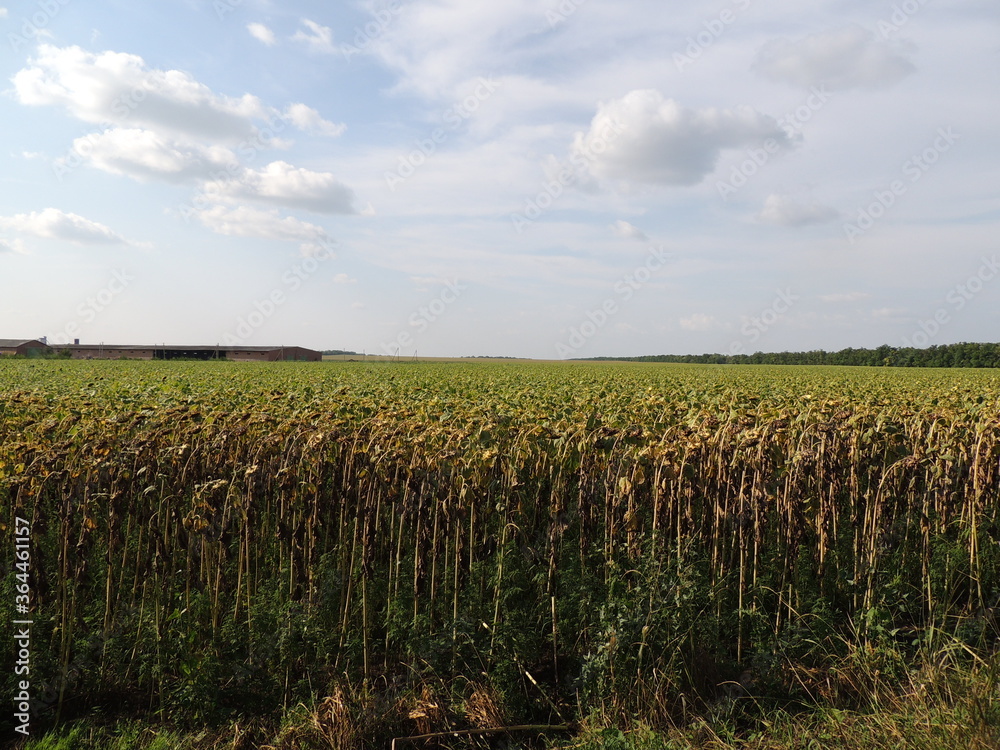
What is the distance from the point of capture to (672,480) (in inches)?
188

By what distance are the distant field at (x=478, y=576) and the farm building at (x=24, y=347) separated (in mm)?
96060

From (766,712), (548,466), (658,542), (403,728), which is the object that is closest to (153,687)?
(403,728)

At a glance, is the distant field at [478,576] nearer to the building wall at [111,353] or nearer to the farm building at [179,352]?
the farm building at [179,352]

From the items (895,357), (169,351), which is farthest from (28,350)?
(895,357)

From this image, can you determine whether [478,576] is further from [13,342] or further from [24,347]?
[13,342]

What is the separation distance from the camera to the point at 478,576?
16.2ft

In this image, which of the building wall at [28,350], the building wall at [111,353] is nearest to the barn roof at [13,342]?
the building wall at [28,350]

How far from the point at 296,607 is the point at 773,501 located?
397 centimetres

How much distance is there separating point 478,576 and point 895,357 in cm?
11082

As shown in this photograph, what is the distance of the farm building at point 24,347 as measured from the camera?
82500mm

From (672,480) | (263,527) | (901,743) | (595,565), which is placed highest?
(672,480)

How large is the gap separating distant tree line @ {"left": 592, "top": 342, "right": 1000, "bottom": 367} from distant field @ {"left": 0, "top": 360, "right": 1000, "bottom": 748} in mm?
95607

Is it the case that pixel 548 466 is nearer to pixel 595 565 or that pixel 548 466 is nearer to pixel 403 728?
pixel 595 565

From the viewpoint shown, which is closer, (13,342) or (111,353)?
(13,342)
